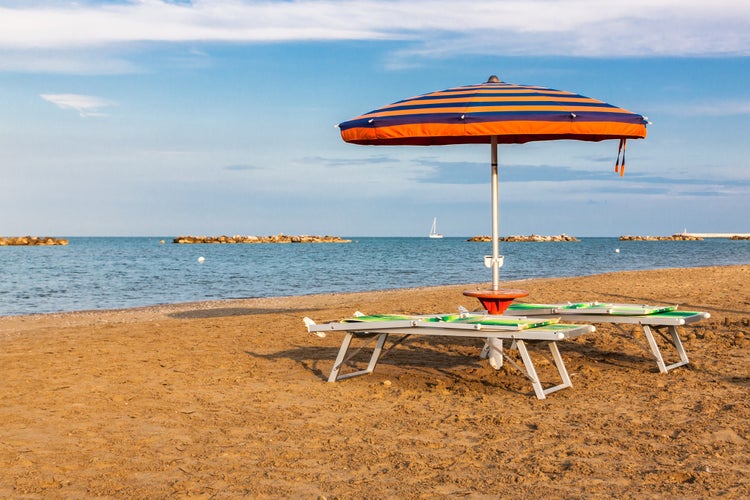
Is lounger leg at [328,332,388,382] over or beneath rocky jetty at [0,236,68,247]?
over

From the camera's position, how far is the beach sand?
153 inches

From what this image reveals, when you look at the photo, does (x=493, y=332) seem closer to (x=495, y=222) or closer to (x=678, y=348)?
(x=495, y=222)

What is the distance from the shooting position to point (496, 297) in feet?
21.7

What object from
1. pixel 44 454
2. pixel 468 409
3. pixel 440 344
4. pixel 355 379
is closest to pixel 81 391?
pixel 44 454

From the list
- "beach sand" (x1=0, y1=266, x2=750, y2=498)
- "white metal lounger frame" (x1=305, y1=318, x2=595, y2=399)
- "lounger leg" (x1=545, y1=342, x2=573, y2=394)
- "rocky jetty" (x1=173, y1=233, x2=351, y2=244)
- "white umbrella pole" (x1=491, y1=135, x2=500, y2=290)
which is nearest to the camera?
"beach sand" (x1=0, y1=266, x2=750, y2=498)

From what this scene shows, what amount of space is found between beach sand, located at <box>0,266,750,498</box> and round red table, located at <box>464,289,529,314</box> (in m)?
0.62

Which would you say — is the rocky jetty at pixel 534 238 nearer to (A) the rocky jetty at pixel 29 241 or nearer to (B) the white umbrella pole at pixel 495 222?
(A) the rocky jetty at pixel 29 241

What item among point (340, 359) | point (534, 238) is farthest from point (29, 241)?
point (340, 359)

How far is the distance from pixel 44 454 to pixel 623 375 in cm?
488

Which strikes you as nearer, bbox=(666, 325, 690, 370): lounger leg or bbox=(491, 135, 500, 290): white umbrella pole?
bbox=(666, 325, 690, 370): lounger leg

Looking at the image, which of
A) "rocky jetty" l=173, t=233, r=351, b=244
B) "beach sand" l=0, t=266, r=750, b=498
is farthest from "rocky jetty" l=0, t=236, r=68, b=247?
"beach sand" l=0, t=266, r=750, b=498

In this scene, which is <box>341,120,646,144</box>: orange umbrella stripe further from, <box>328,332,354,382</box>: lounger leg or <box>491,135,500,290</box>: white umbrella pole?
<box>328,332,354,382</box>: lounger leg

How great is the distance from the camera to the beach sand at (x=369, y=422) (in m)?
3.89

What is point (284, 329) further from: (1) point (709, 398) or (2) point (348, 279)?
(2) point (348, 279)
